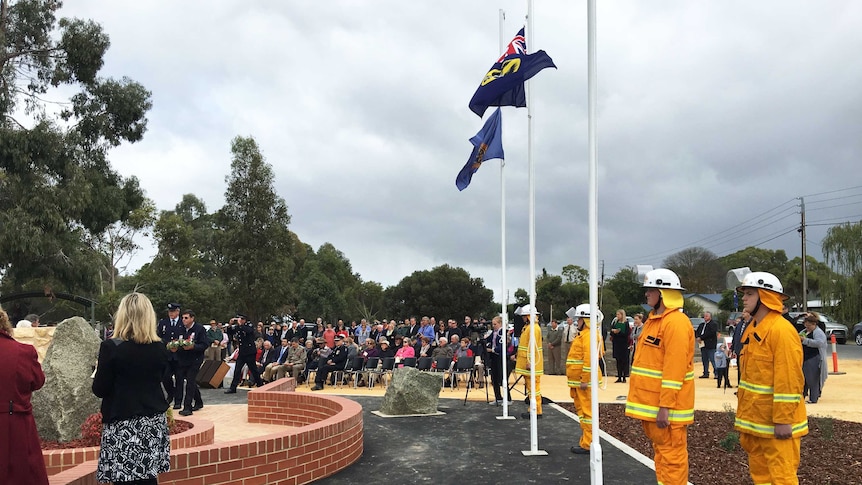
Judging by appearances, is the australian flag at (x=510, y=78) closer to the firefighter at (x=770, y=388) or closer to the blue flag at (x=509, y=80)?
the blue flag at (x=509, y=80)

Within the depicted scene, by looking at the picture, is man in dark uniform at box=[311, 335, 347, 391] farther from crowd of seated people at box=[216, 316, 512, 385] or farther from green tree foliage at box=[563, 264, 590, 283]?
green tree foliage at box=[563, 264, 590, 283]

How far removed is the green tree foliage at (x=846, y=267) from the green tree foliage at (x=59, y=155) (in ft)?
142

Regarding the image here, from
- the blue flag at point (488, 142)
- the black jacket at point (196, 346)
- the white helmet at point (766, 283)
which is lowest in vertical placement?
the black jacket at point (196, 346)

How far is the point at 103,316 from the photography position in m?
42.5

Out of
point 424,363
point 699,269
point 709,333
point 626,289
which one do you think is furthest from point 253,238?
point 699,269

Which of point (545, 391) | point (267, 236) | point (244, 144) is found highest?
point (244, 144)

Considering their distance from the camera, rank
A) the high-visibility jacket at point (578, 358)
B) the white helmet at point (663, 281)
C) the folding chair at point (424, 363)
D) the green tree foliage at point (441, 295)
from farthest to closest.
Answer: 1. the green tree foliage at point (441, 295)
2. the folding chair at point (424, 363)
3. the high-visibility jacket at point (578, 358)
4. the white helmet at point (663, 281)

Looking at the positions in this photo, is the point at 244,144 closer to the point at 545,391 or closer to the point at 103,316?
the point at 103,316

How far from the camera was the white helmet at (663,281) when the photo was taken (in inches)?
211

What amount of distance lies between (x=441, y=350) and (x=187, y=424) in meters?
9.93

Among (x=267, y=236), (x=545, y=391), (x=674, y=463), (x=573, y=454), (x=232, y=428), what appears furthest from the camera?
(x=267, y=236)

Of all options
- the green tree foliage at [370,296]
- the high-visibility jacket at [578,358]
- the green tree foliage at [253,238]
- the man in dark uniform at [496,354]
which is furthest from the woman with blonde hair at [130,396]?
the green tree foliage at [370,296]

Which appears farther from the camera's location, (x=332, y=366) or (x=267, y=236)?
(x=267, y=236)

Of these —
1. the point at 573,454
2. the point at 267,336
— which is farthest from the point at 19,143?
the point at 573,454
